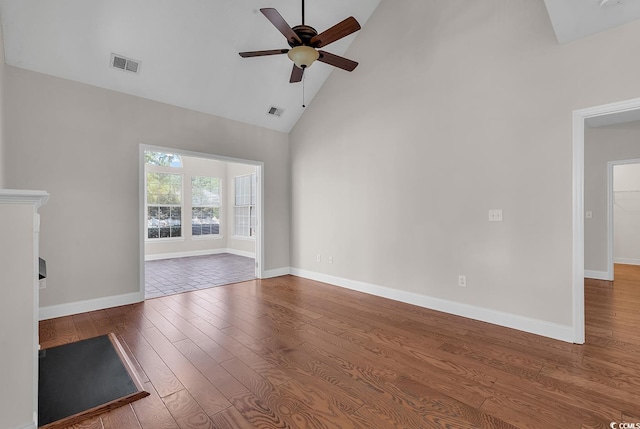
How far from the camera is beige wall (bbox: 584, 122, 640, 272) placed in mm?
5047

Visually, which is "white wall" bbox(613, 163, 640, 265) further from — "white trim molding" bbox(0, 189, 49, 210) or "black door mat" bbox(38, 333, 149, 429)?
"white trim molding" bbox(0, 189, 49, 210)

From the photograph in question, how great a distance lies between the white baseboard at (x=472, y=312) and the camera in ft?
9.21

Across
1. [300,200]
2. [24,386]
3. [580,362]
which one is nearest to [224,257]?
[300,200]

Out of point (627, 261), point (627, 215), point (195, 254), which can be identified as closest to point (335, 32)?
point (195, 254)

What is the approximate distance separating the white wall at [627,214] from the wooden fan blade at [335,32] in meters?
7.83

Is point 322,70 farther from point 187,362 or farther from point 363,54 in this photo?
point 187,362

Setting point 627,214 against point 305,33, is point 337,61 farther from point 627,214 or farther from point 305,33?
point 627,214

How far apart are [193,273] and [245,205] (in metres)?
2.82

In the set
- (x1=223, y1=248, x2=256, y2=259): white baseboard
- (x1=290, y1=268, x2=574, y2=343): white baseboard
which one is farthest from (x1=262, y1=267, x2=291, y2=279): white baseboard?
(x1=223, y1=248, x2=256, y2=259): white baseboard

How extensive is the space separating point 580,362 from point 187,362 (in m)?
3.18

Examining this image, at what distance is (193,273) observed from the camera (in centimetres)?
594

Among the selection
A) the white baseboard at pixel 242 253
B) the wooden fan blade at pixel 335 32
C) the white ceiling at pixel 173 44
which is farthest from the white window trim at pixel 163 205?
the wooden fan blade at pixel 335 32

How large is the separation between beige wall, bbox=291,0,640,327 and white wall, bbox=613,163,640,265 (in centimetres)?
608

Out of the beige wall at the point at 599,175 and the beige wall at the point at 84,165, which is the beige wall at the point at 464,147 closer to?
the beige wall at the point at 84,165
